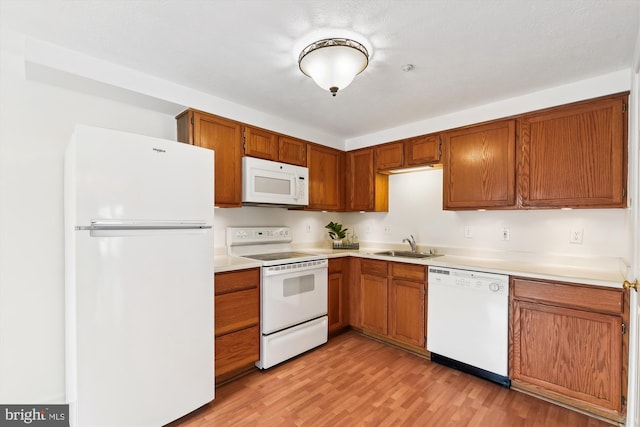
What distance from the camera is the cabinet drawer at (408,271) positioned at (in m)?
2.65

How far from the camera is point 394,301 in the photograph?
2.86 metres

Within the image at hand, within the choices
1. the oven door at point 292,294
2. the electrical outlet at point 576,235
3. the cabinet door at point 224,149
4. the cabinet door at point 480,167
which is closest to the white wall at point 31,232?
the cabinet door at point 224,149

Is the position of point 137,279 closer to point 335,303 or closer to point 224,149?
point 224,149

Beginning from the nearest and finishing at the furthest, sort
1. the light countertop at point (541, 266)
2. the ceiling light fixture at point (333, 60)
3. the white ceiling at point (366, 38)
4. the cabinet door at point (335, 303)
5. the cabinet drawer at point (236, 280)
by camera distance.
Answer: the white ceiling at point (366, 38) < the ceiling light fixture at point (333, 60) < the light countertop at point (541, 266) < the cabinet drawer at point (236, 280) < the cabinet door at point (335, 303)

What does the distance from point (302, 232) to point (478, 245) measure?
1.87 meters

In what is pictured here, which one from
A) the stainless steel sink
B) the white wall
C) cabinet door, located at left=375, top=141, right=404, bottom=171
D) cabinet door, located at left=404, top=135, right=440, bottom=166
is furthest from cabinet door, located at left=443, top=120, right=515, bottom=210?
the white wall

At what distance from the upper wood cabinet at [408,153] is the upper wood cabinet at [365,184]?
0.13 metres

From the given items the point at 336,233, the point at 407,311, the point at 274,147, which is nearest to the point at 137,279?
the point at 274,147

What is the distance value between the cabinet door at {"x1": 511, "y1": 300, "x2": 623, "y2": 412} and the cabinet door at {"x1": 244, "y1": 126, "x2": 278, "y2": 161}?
2.37 meters

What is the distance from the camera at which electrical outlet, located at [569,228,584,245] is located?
7.51ft

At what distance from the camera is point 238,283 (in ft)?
7.50

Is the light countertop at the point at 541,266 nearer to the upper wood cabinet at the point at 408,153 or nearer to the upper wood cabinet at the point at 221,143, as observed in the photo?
the upper wood cabinet at the point at 221,143

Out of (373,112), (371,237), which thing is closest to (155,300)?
(373,112)

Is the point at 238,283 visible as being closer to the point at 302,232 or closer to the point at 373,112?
the point at 302,232
